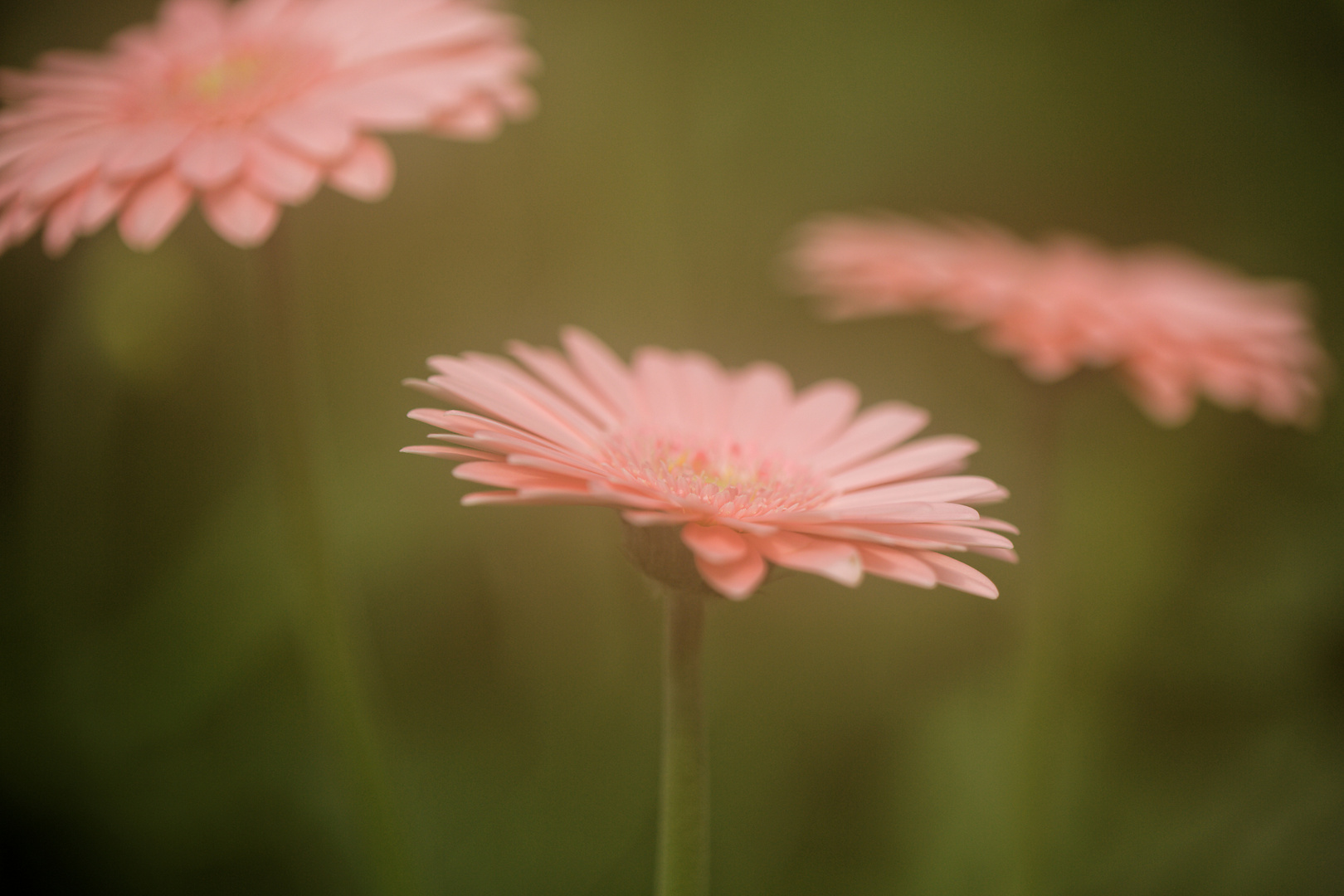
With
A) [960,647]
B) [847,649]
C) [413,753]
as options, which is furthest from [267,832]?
[960,647]

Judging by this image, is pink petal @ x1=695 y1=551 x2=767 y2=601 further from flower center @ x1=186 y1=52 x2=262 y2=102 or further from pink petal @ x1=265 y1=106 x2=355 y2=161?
flower center @ x1=186 y1=52 x2=262 y2=102

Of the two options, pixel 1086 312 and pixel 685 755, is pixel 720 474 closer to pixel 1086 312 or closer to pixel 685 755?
pixel 685 755

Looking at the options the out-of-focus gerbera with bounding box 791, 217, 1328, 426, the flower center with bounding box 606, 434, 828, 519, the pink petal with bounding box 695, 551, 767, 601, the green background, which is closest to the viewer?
the pink petal with bounding box 695, 551, 767, 601

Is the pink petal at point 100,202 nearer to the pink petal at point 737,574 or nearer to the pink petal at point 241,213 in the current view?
the pink petal at point 241,213

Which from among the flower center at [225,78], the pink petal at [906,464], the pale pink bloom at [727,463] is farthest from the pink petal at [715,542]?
the flower center at [225,78]

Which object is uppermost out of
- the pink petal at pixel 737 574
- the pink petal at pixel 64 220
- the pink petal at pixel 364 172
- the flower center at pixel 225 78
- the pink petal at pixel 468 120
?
the flower center at pixel 225 78

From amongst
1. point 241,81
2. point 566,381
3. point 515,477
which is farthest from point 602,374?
point 241,81

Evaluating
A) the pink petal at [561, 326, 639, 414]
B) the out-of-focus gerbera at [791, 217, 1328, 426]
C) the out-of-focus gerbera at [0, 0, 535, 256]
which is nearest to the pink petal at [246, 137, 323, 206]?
the out-of-focus gerbera at [0, 0, 535, 256]
